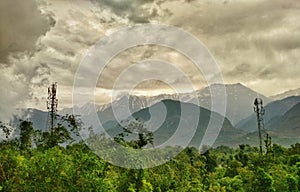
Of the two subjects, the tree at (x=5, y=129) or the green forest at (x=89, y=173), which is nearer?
Answer: the green forest at (x=89, y=173)

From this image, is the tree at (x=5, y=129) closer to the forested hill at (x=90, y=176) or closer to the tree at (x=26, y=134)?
the tree at (x=26, y=134)

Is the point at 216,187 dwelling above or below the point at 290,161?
below

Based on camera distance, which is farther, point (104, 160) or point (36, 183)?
point (104, 160)

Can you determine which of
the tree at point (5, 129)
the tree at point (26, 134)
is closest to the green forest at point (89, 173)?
the tree at point (26, 134)

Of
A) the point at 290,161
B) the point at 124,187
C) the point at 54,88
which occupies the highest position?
the point at 54,88

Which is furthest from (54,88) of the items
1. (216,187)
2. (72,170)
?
(72,170)

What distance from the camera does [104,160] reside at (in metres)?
23.2

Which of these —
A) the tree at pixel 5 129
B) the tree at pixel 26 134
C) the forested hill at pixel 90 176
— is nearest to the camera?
the forested hill at pixel 90 176

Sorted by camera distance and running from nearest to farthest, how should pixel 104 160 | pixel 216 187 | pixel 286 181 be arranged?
pixel 104 160, pixel 286 181, pixel 216 187

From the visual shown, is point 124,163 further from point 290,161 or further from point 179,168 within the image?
point 290,161

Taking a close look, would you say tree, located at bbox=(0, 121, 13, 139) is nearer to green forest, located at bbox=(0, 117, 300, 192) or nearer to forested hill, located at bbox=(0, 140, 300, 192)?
green forest, located at bbox=(0, 117, 300, 192)

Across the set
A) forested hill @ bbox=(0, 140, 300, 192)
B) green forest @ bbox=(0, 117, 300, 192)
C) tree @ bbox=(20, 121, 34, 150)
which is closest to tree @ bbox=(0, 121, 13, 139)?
green forest @ bbox=(0, 117, 300, 192)

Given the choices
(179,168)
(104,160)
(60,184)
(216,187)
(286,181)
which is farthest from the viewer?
(179,168)

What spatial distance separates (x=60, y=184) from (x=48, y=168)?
0.96m
